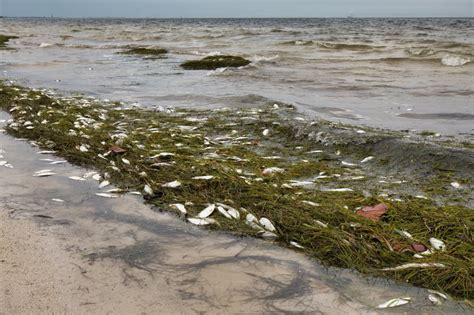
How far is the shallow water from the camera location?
327 cm

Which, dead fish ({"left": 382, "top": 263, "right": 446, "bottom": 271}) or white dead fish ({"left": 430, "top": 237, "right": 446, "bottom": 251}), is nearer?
dead fish ({"left": 382, "top": 263, "right": 446, "bottom": 271})

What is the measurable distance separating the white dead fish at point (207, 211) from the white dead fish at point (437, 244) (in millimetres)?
2154

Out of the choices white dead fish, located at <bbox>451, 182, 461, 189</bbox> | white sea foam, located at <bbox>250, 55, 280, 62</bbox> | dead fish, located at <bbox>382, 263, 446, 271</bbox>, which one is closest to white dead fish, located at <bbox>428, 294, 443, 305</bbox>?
dead fish, located at <bbox>382, 263, 446, 271</bbox>

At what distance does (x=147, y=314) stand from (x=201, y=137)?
17.0ft

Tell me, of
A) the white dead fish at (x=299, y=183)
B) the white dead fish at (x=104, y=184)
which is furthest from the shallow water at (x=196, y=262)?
the white dead fish at (x=299, y=183)

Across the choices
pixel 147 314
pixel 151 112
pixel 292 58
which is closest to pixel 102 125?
pixel 151 112

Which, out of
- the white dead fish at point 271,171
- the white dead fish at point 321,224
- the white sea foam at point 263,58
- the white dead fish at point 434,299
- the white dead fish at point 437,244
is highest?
the white sea foam at point 263,58

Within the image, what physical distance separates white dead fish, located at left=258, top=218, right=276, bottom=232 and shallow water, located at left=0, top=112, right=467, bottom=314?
22 cm

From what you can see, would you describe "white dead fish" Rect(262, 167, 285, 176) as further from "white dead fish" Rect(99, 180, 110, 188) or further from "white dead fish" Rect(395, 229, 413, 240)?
"white dead fish" Rect(395, 229, 413, 240)

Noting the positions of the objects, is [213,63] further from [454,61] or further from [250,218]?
[250,218]

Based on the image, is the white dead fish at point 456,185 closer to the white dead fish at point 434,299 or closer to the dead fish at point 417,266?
the dead fish at point 417,266

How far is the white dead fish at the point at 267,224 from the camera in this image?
437cm

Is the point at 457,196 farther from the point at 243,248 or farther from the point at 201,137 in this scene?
the point at 201,137

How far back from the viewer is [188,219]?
4691mm
